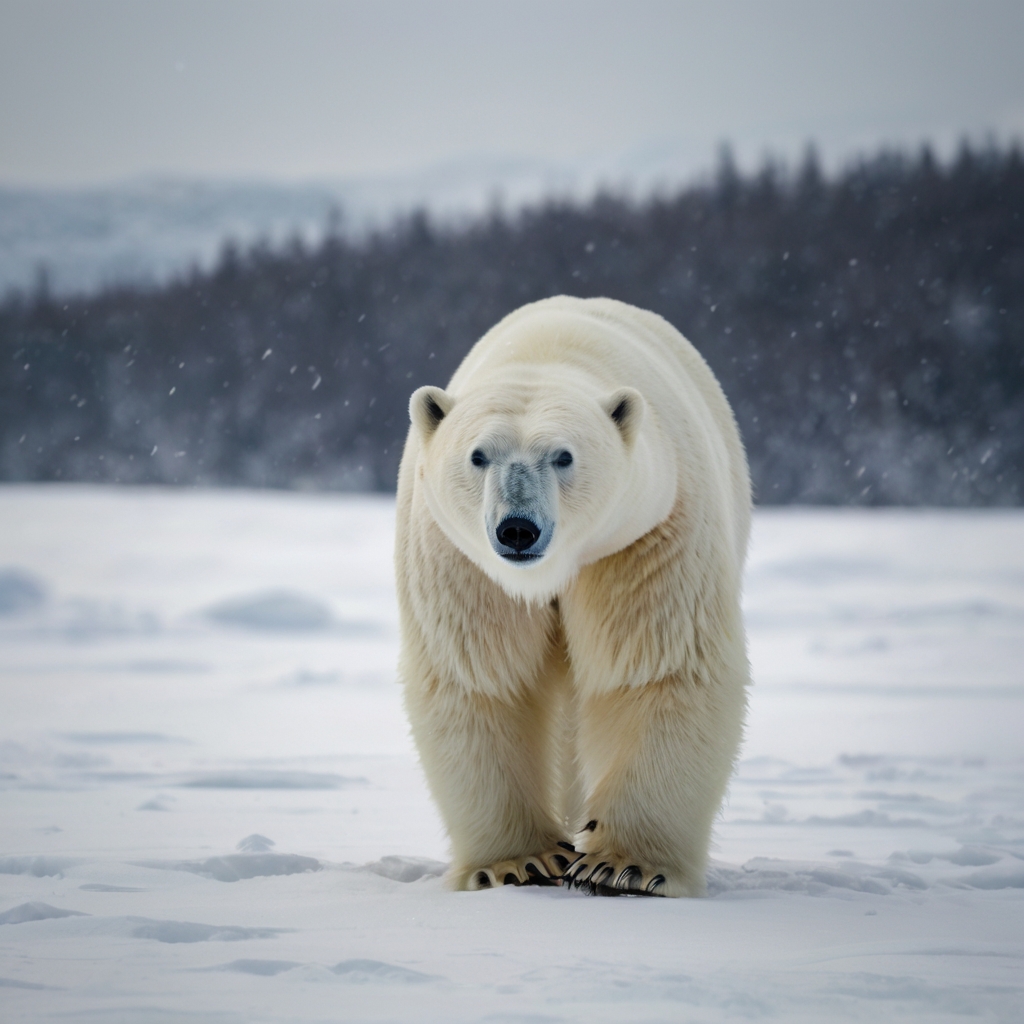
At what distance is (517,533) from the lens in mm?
2424

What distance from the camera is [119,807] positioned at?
3713 millimetres

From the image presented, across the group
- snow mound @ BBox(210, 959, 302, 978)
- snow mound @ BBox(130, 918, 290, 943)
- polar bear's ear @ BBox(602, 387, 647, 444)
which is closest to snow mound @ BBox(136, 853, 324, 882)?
snow mound @ BBox(130, 918, 290, 943)

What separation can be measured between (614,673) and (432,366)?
16.3 metres

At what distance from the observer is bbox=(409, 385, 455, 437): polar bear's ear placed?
2.77m

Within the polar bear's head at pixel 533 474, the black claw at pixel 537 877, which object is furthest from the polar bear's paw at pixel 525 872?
the polar bear's head at pixel 533 474

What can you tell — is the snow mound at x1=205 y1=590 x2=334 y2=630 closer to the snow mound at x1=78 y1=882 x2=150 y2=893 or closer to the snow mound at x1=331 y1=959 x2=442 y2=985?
the snow mound at x1=78 y1=882 x2=150 y2=893

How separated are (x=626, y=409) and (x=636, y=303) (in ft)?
55.5

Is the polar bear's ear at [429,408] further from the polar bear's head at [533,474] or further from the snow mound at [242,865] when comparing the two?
the snow mound at [242,865]

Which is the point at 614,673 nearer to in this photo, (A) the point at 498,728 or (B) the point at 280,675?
(A) the point at 498,728

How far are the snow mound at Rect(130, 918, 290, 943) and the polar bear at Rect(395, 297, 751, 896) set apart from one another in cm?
87

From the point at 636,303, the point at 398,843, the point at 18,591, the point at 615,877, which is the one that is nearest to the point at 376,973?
the point at 615,877

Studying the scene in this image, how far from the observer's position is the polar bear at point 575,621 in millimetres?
2637

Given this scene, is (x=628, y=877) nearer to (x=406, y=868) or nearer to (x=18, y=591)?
(x=406, y=868)

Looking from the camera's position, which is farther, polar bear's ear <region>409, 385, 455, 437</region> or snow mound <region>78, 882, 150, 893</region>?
polar bear's ear <region>409, 385, 455, 437</region>
